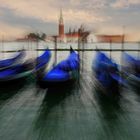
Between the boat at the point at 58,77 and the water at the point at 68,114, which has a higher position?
the boat at the point at 58,77

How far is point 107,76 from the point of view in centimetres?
687

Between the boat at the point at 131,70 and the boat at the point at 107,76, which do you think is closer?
the boat at the point at 107,76

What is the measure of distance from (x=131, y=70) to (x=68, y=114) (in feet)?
13.7

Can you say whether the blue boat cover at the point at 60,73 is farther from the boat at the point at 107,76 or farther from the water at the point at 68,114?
the boat at the point at 107,76

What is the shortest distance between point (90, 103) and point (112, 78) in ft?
6.27

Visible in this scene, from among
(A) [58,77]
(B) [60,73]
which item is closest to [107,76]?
(B) [60,73]

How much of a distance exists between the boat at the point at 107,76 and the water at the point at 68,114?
262 mm

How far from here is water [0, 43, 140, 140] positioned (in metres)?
3.35

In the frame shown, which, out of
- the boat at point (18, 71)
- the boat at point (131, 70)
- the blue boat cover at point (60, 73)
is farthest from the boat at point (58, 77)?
the boat at point (131, 70)

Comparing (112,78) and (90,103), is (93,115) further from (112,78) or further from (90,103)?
(112,78)

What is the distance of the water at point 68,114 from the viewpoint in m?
3.35

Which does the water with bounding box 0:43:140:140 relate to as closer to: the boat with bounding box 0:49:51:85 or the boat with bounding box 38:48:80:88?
the boat with bounding box 38:48:80:88

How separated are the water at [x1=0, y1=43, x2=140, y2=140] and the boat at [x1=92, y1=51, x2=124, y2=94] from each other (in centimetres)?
26

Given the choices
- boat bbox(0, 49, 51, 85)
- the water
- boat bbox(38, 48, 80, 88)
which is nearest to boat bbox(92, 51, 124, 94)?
the water
